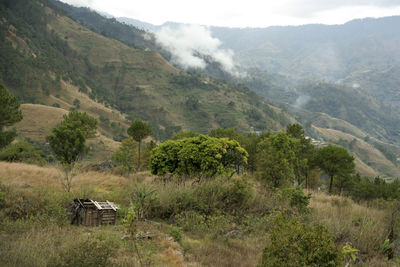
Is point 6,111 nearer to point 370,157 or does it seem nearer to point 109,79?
point 109,79

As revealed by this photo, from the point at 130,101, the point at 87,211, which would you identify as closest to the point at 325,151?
the point at 87,211

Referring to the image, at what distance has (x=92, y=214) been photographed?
6859 mm

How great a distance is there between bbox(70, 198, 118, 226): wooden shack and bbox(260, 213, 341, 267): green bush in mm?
4542

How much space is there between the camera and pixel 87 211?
267 inches

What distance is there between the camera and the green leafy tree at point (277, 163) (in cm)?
1186

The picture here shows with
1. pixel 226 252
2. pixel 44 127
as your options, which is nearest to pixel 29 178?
pixel 226 252

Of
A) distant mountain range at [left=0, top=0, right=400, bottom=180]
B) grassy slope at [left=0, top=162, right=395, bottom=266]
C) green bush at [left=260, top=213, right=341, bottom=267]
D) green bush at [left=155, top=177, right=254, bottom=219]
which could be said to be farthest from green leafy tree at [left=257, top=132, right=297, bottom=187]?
distant mountain range at [left=0, top=0, right=400, bottom=180]

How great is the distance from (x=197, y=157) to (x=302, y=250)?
7000 millimetres

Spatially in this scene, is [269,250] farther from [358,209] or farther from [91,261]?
[358,209]

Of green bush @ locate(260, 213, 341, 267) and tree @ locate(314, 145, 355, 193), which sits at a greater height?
green bush @ locate(260, 213, 341, 267)

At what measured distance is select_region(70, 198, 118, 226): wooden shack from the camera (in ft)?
22.4

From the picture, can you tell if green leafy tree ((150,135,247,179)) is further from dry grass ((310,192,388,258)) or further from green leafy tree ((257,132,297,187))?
dry grass ((310,192,388,258))

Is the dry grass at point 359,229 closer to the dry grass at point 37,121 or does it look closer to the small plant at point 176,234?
the small plant at point 176,234

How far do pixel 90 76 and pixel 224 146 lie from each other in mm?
122468
